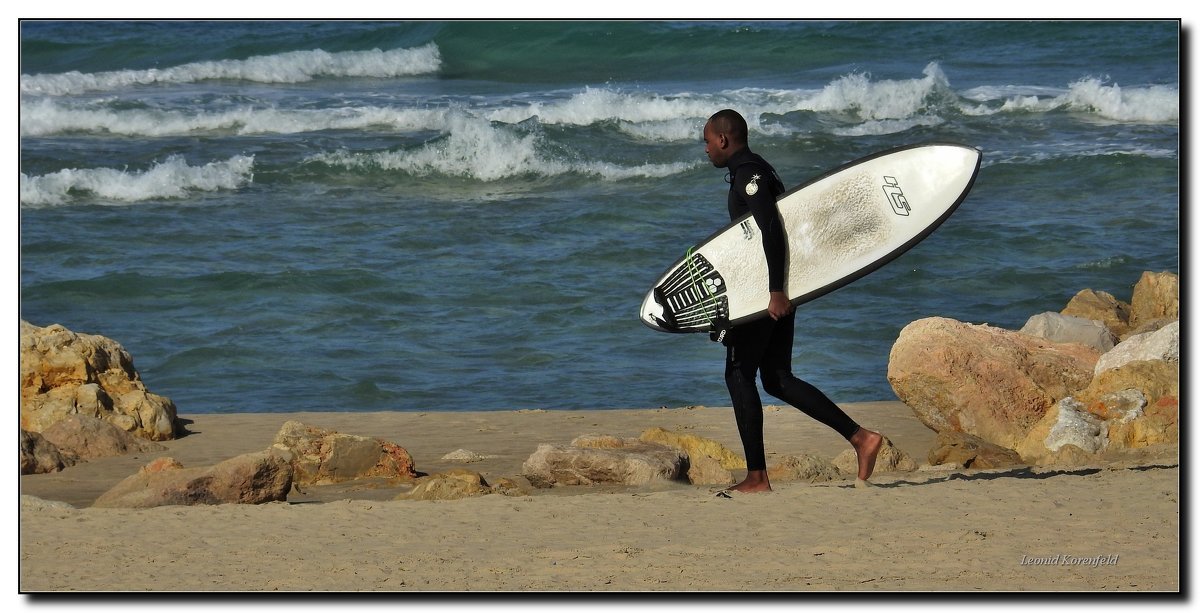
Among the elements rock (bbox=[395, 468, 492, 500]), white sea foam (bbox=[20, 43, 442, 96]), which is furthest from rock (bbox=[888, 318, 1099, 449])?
white sea foam (bbox=[20, 43, 442, 96])

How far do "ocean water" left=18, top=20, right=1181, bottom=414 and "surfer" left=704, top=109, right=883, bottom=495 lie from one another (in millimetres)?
3699

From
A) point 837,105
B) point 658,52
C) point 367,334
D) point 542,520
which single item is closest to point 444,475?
point 542,520

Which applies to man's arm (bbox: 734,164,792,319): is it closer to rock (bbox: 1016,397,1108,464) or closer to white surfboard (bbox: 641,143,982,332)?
white surfboard (bbox: 641,143,982,332)

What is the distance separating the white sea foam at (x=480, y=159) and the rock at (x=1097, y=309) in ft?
22.0

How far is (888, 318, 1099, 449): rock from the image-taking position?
23.7ft

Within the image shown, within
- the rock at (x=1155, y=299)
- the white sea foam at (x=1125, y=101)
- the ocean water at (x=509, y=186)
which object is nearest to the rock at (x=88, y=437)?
the ocean water at (x=509, y=186)

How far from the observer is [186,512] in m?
5.22

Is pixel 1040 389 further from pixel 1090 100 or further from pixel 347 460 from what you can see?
pixel 1090 100

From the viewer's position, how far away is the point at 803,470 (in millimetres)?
6082

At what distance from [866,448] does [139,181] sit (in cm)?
1181

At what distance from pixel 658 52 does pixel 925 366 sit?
485 inches

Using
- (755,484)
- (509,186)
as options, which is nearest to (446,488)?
(755,484)

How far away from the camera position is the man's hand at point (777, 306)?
520 centimetres

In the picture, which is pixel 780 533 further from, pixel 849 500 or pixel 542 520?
pixel 542 520
